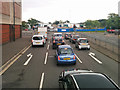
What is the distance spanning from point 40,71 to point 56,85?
3223mm

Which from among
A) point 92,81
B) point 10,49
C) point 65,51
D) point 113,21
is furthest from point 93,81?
point 113,21

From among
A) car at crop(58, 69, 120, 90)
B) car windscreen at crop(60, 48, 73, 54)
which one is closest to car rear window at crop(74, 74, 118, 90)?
car at crop(58, 69, 120, 90)

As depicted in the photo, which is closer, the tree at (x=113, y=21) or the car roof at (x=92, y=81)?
the car roof at (x=92, y=81)

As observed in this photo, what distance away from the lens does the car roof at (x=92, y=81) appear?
17.9ft

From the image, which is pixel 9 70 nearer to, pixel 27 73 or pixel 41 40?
pixel 27 73

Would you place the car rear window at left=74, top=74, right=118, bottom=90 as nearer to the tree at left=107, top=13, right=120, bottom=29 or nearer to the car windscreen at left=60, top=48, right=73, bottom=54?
the car windscreen at left=60, top=48, right=73, bottom=54

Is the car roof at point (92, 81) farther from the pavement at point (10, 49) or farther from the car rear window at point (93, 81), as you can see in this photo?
the pavement at point (10, 49)

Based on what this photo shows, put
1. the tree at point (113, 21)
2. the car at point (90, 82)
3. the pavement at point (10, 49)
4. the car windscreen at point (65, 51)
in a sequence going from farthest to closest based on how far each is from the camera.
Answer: the tree at point (113, 21), the pavement at point (10, 49), the car windscreen at point (65, 51), the car at point (90, 82)

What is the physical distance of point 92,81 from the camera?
5672 mm

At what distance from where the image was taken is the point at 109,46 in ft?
61.7

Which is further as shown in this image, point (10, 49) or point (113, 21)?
point (113, 21)

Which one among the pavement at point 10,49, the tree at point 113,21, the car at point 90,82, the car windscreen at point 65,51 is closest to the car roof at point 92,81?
the car at point 90,82

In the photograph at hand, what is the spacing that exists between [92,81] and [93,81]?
0.03 m

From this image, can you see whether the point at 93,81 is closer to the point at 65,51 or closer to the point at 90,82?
the point at 90,82
